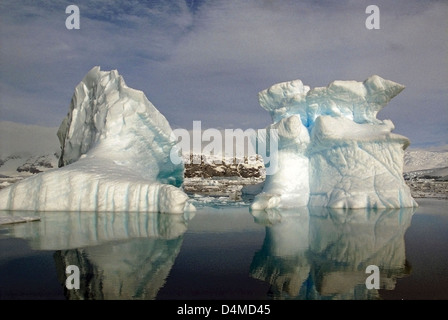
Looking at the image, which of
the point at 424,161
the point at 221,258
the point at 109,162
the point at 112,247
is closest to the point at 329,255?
the point at 221,258

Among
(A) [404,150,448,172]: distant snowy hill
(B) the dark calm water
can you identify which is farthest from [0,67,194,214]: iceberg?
(A) [404,150,448,172]: distant snowy hill

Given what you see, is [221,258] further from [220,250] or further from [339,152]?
[339,152]

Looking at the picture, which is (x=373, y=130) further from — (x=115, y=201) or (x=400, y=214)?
(x=115, y=201)

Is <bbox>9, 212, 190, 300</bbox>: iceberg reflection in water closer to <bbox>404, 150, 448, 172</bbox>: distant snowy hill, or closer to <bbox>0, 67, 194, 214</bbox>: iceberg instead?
<bbox>0, 67, 194, 214</bbox>: iceberg

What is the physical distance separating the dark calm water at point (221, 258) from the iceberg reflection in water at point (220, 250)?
0.02 meters

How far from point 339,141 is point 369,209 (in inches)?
103

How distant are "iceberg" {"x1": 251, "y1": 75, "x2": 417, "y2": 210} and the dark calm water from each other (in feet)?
9.23

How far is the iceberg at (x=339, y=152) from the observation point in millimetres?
13234

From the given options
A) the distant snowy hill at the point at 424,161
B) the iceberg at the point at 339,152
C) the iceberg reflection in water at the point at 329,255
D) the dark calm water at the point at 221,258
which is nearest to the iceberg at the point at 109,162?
the dark calm water at the point at 221,258

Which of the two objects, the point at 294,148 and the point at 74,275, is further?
the point at 294,148

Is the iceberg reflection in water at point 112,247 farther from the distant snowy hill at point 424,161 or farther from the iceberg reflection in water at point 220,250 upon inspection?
the distant snowy hill at point 424,161

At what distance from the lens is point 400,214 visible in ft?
39.6
